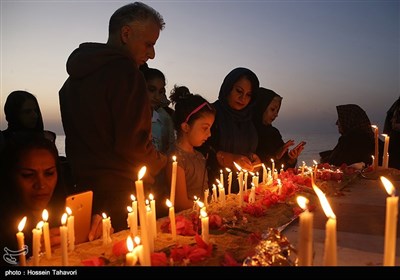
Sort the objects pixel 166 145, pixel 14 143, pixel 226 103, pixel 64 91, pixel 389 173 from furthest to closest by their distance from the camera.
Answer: pixel 226 103, pixel 166 145, pixel 389 173, pixel 64 91, pixel 14 143

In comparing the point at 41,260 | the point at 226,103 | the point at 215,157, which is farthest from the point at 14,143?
the point at 226,103

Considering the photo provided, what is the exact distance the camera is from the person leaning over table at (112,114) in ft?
9.18

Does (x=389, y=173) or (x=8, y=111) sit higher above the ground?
(x=8, y=111)

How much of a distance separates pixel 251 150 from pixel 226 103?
772 millimetres

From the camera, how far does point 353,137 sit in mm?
6641

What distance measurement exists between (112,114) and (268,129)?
11.5ft

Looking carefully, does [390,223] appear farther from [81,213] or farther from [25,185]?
[25,185]

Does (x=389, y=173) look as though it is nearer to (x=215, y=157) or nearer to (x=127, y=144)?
(x=215, y=157)

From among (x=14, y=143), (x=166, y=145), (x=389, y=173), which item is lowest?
(x=389, y=173)

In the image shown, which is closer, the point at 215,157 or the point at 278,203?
the point at 278,203

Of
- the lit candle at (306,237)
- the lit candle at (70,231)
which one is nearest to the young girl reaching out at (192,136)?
the lit candle at (70,231)

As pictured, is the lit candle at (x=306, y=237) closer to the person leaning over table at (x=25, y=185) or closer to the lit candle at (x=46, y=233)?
the lit candle at (x=46, y=233)

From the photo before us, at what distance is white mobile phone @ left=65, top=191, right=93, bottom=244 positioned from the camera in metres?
2.13

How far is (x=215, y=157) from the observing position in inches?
180
